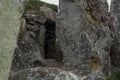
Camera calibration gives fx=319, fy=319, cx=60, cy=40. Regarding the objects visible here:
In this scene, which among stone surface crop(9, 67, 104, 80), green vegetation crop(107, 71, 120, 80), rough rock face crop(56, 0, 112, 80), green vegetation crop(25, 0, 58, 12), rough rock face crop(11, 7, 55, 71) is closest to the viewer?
stone surface crop(9, 67, 104, 80)

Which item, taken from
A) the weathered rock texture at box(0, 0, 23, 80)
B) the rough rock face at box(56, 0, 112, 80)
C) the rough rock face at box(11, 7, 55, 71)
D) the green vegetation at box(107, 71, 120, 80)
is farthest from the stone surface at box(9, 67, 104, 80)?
the green vegetation at box(107, 71, 120, 80)

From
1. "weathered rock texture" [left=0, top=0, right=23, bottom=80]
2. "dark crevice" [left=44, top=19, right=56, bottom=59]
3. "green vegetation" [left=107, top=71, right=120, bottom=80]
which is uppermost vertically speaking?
"weathered rock texture" [left=0, top=0, right=23, bottom=80]

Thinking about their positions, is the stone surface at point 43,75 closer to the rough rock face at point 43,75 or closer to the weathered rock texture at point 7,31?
the rough rock face at point 43,75

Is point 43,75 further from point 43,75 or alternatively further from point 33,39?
point 33,39

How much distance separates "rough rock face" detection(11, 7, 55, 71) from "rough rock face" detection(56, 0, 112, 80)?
1.71 meters

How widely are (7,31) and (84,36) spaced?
577 centimetres

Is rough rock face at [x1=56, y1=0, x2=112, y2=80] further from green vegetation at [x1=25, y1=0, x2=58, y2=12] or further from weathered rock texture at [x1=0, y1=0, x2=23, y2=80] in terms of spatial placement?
weathered rock texture at [x1=0, y1=0, x2=23, y2=80]

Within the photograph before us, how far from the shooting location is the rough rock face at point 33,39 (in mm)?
10195

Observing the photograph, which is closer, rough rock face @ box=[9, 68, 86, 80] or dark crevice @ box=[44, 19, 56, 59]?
rough rock face @ box=[9, 68, 86, 80]

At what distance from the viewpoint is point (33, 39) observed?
11469mm

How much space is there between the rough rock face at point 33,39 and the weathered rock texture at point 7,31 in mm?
6537

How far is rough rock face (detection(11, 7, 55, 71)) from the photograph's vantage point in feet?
33.4

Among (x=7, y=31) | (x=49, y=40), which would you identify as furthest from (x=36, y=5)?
(x=7, y=31)

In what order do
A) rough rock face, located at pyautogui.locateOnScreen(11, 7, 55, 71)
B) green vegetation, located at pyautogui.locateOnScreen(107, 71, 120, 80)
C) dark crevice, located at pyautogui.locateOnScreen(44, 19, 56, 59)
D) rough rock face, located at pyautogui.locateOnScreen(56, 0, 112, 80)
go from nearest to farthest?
rough rock face, located at pyautogui.locateOnScreen(56, 0, 112, 80)
green vegetation, located at pyautogui.locateOnScreen(107, 71, 120, 80)
rough rock face, located at pyautogui.locateOnScreen(11, 7, 55, 71)
dark crevice, located at pyautogui.locateOnScreen(44, 19, 56, 59)
